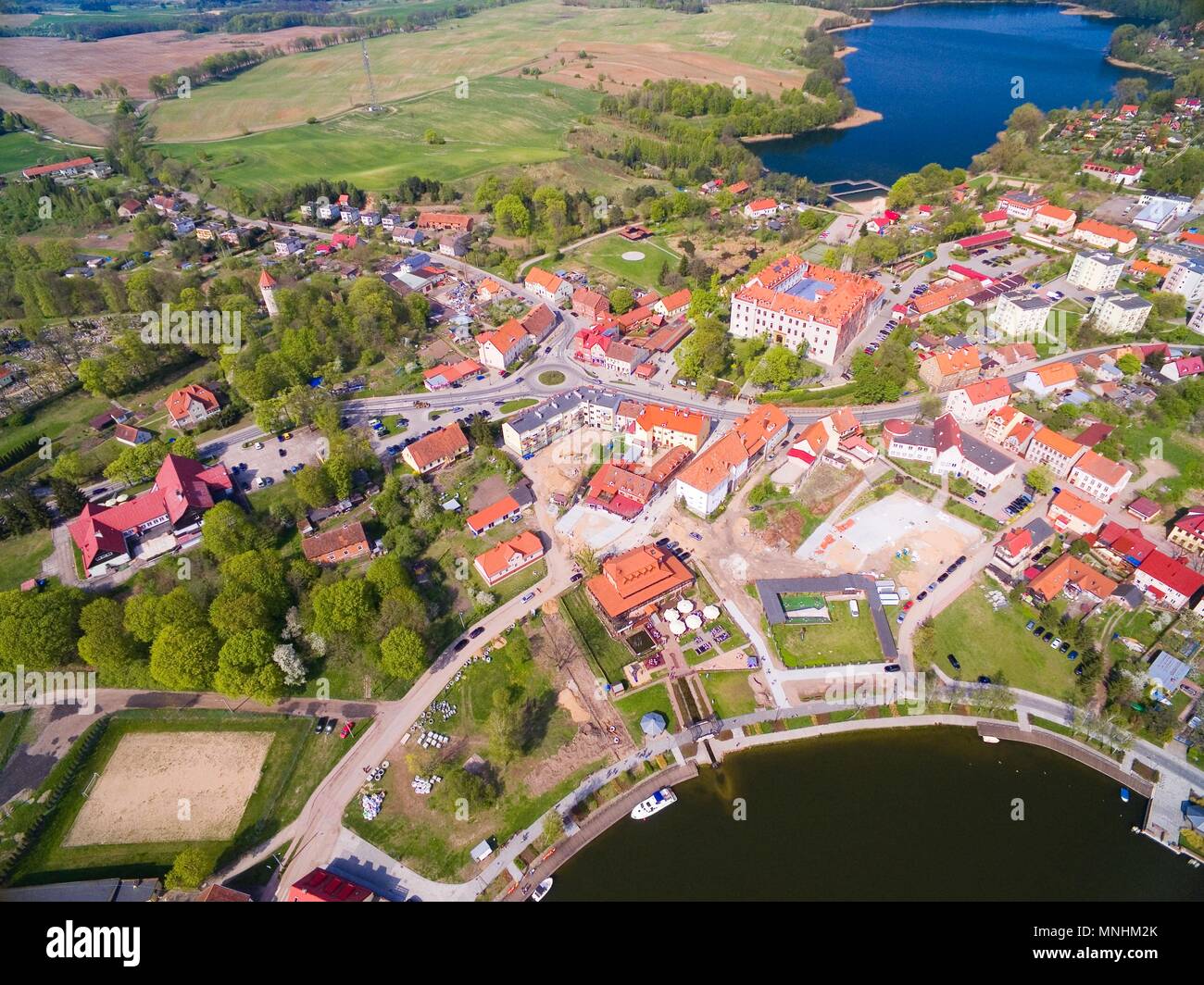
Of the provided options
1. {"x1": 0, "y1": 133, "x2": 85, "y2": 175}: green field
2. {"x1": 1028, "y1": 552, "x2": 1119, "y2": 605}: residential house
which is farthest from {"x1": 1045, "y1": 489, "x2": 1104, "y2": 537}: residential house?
{"x1": 0, "y1": 133, "x2": 85, "y2": 175}: green field

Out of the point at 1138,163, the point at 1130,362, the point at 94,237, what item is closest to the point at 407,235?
the point at 94,237

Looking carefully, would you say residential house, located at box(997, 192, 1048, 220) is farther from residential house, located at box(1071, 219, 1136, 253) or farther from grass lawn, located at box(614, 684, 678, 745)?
grass lawn, located at box(614, 684, 678, 745)

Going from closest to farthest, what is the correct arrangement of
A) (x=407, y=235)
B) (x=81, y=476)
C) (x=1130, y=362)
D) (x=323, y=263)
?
1. (x=81, y=476)
2. (x=1130, y=362)
3. (x=323, y=263)
4. (x=407, y=235)

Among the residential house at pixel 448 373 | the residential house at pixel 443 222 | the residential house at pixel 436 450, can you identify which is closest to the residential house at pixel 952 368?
the residential house at pixel 436 450

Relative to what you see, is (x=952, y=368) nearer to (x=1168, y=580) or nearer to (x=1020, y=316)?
(x=1020, y=316)

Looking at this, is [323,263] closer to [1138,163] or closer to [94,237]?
[94,237]
